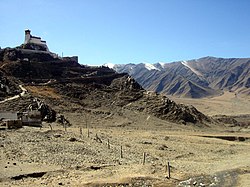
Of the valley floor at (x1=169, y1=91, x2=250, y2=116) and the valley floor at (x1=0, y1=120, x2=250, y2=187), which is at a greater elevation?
the valley floor at (x1=169, y1=91, x2=250, y2=116)

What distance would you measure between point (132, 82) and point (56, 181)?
216 ft

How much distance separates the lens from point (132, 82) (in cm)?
9219

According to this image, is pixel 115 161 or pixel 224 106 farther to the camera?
pixel 224 106

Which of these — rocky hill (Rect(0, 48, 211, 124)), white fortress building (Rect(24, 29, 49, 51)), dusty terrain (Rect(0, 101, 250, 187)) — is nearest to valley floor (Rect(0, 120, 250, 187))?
dusty terrain (Rect(0, 101, 250, 187))

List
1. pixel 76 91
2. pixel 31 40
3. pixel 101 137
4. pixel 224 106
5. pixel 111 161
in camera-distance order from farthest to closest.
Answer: pixel 224 106, pixel 31 40, pixel 76 91, pixel 101 137, pixel 111 161

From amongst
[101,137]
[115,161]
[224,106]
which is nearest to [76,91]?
[101,137]

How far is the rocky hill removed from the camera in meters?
75.8

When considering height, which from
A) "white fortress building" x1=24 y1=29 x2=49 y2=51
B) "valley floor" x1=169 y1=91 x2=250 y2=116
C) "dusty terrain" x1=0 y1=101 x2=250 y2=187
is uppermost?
"white fortress building" x1=24 y1=29 x2=49 y2=51

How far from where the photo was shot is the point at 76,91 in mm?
84438

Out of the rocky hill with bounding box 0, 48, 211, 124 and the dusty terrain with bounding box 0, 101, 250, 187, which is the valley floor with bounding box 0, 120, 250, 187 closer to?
the dusty terrain with bounding box 0, 101, 250, 187

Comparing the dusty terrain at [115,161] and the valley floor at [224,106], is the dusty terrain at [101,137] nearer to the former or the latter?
the dusty terrain at [115,161]

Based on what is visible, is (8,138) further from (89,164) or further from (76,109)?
(76,109)

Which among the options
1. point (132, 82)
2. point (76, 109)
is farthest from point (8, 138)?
point (132, 82)

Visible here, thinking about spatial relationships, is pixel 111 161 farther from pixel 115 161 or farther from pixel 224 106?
pixel 224 106
